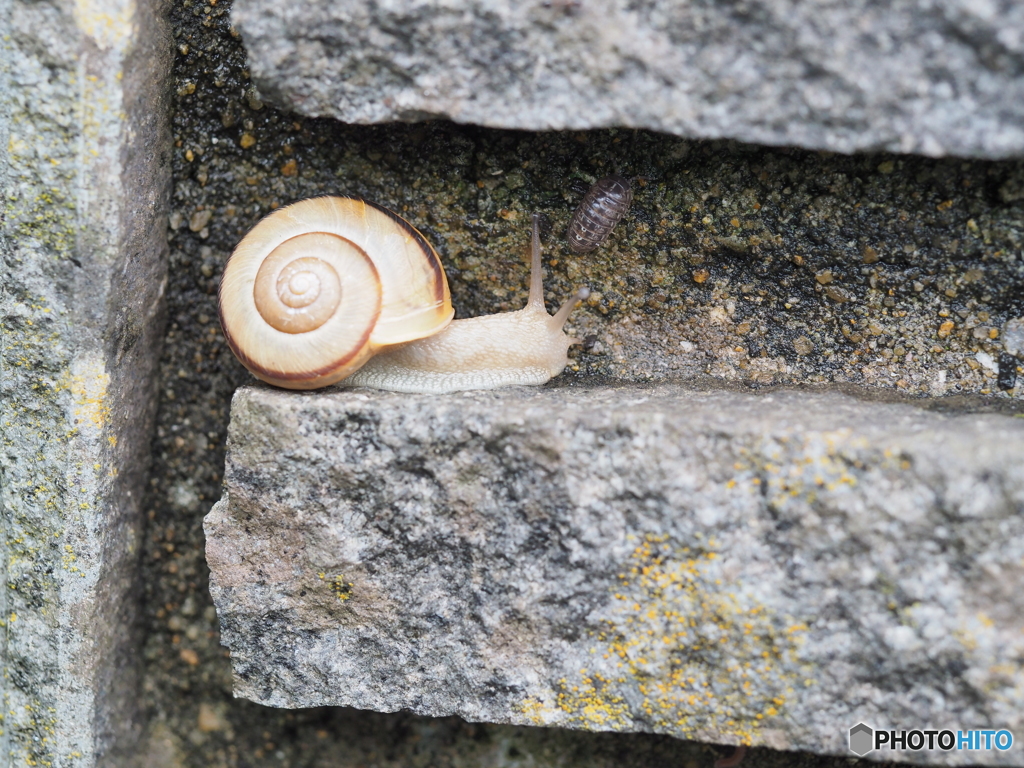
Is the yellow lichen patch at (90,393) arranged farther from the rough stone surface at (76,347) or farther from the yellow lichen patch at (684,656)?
the yellow lichen patch at (684,656)

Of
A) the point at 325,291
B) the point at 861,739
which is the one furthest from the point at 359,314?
the point at 861,739

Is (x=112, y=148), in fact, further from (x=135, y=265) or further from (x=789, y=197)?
(x=789, y=197)

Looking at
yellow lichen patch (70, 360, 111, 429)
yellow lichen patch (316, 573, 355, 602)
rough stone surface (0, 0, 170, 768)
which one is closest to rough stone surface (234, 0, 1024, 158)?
rough stone surface (0, 0, 170, 768)

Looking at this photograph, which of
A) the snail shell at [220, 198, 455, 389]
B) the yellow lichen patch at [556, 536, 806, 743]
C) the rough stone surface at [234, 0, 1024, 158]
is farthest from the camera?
the snail shell at [220, 198, 455, 389]

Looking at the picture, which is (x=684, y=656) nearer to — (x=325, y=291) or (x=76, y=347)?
(x=325, y=291)

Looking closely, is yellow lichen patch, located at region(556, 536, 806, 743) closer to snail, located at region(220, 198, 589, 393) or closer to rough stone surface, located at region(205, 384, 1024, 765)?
rough stone surface, located at region(205, 384, 1024, 765)

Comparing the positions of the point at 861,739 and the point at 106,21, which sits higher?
the point at 106,21
